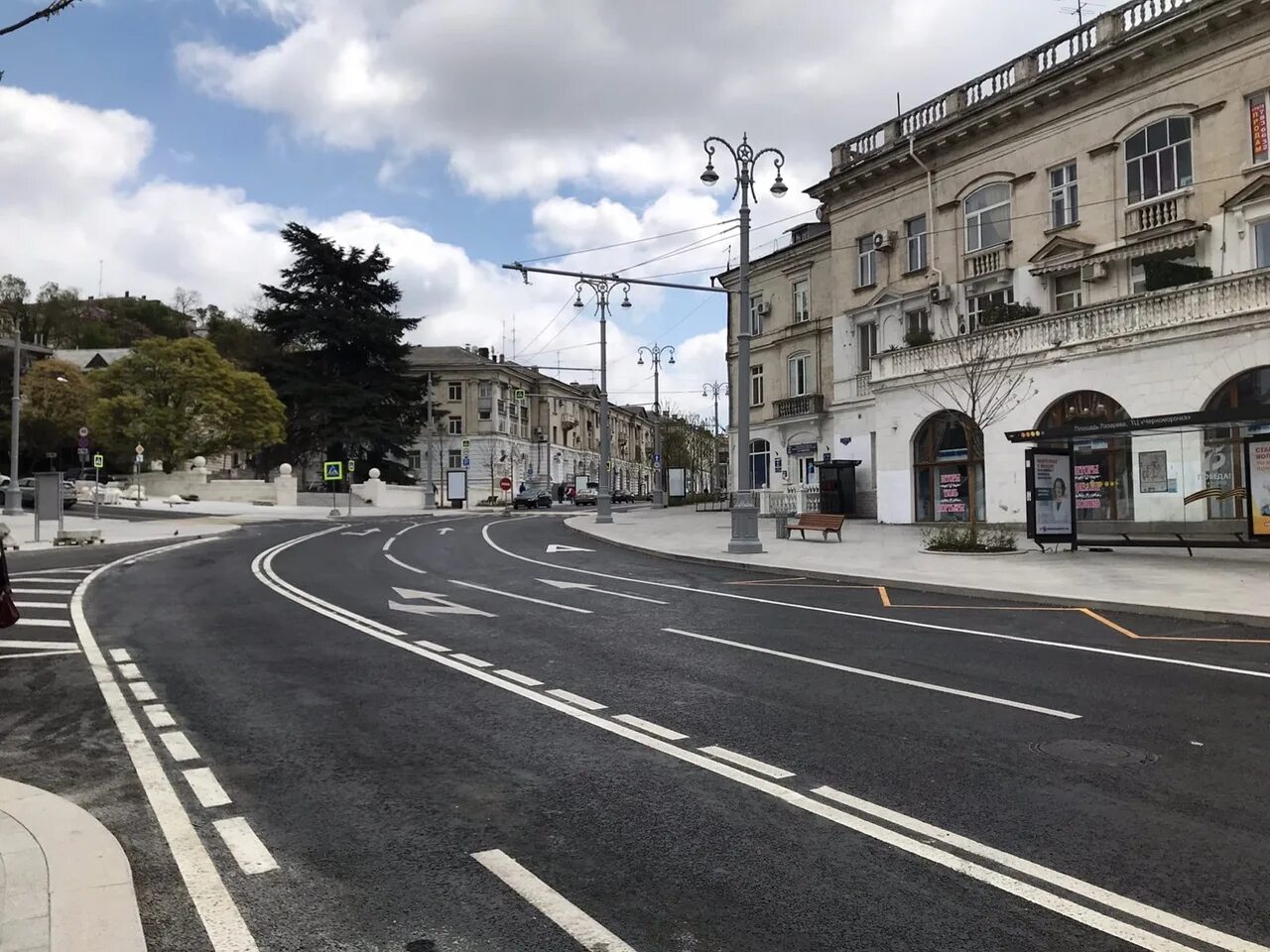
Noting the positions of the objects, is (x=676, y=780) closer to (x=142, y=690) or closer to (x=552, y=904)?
(x=552, y=904)

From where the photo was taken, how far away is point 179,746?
6.11 meters

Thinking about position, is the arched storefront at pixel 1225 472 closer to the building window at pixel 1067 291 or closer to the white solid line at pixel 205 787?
the building window at pixel 1067 291

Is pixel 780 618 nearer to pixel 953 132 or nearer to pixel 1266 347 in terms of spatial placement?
pixel 1266 347

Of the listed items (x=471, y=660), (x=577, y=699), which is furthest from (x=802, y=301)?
(x=577, y=699)

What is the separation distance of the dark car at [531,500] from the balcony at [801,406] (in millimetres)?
27905

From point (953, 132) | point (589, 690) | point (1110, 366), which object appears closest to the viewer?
point (589, 690)

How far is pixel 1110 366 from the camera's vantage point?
23.4 m

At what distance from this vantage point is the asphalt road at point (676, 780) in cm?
361

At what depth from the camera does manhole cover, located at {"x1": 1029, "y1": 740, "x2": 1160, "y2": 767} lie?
5.62 m

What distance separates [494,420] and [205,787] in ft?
296

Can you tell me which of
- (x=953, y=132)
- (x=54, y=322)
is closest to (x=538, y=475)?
(x=54, y=322)

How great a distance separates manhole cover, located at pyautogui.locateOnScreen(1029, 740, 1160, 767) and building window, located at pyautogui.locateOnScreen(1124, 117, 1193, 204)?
2338 centimetres

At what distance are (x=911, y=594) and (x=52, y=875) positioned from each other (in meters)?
12.8

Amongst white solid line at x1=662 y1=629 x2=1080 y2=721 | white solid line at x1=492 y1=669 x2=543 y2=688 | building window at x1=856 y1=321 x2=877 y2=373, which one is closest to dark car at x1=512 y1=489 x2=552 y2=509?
building window at x1=856 y1=321 x2=877 y2=373
